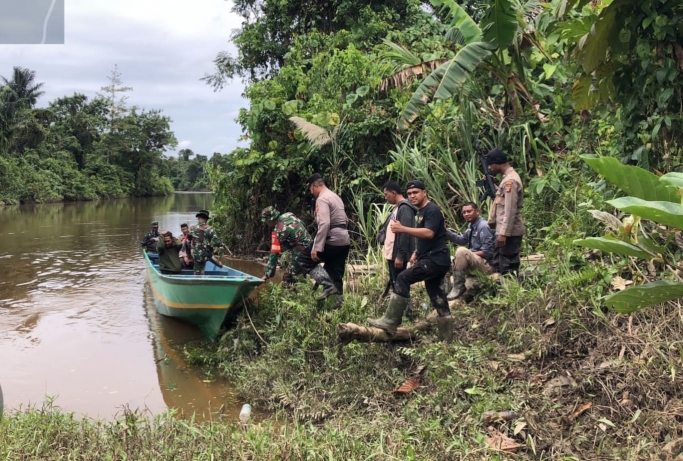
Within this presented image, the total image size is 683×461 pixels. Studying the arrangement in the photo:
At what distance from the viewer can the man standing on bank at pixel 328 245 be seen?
609cm

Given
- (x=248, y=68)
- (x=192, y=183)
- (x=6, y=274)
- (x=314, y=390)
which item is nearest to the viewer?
(x=314, y=390)

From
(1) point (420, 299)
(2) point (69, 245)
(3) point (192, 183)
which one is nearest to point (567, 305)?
(1) point (420, 299)

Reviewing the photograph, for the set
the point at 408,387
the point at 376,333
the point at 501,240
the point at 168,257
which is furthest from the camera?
the point at 168,257

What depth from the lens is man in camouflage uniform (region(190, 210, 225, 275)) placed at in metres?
8.13

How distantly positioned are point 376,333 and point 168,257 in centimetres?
503

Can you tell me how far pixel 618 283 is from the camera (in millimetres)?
4152

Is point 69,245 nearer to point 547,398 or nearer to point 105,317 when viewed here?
point 105,317

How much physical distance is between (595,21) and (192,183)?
84117 millimetres

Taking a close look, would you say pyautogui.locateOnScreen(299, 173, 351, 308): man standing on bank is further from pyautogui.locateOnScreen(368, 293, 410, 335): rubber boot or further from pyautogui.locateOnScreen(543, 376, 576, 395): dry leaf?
pyautogui.locateOnScreen(543, 376, 576, 395): dry leaf

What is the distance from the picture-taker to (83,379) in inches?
236

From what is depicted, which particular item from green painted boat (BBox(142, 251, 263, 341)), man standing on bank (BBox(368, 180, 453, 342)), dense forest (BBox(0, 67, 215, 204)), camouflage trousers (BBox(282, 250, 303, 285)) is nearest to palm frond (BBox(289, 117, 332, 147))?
camouflage trousers (BBox(282, 250, 303, 285))

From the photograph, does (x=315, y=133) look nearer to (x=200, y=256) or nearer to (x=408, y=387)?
(x=200, y=256)

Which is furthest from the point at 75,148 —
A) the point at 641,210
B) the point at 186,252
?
the point at 641,210

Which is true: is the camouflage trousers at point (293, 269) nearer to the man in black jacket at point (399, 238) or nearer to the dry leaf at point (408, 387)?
the man in black jacket at point (399, 238)
